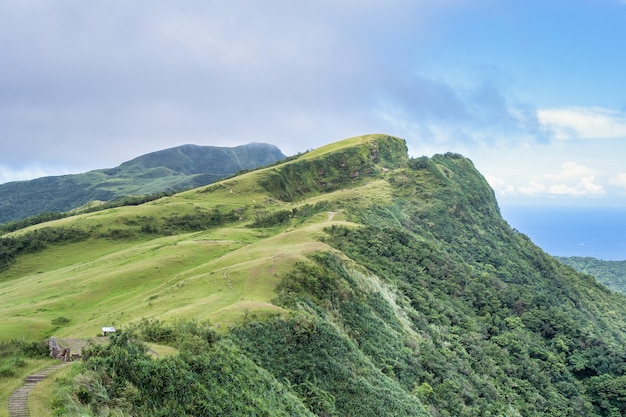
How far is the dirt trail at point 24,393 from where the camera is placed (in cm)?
1553

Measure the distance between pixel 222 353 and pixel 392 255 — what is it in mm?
48765

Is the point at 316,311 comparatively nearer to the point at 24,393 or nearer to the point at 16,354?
the point at 16,354

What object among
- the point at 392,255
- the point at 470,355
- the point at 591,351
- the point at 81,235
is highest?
the point at 81,235

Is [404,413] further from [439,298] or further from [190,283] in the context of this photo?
[439,298]

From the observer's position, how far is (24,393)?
1708cm

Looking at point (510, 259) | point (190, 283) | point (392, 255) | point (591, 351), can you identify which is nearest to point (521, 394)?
point (591, 351)

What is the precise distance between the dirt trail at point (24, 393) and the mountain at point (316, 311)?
1203 millimetres

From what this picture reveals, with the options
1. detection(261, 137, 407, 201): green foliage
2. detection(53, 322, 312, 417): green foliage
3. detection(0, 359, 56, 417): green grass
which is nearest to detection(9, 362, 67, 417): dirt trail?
detection(0, 359, 56, 417): green grass

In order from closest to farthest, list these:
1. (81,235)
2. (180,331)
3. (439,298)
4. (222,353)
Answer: (222,353)
(180,331)
(439,298)
(81,235)

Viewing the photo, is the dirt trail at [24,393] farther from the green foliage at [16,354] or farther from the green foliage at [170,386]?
the green foliage at [170,386]

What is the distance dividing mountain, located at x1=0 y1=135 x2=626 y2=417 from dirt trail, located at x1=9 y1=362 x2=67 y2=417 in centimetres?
120

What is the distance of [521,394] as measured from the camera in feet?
170

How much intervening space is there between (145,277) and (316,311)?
29394mm

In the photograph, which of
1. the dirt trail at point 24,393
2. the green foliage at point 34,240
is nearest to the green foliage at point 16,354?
the dirt trail at point 24,393
